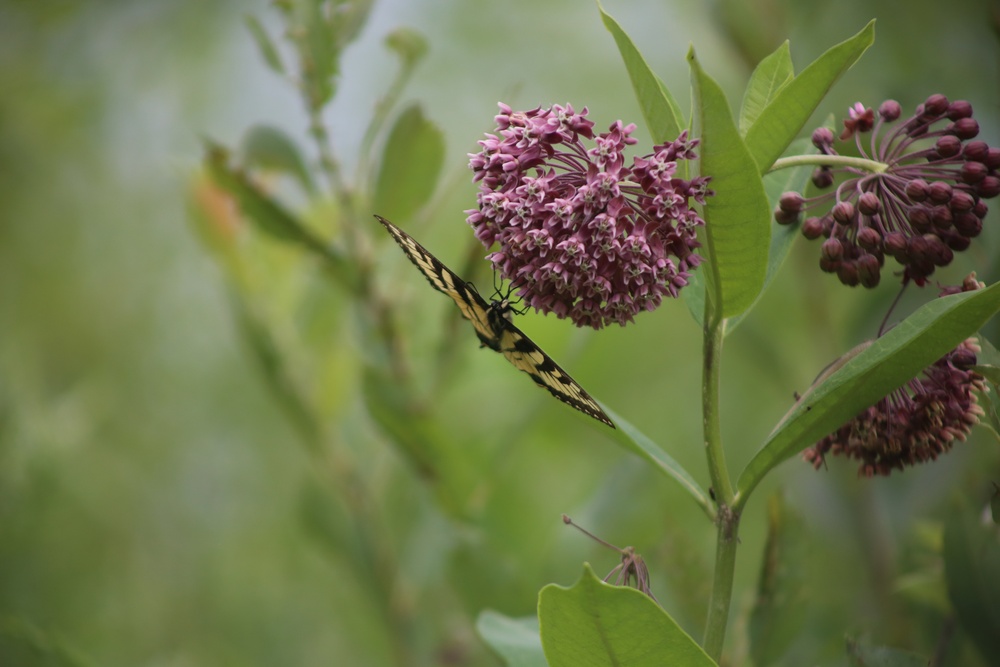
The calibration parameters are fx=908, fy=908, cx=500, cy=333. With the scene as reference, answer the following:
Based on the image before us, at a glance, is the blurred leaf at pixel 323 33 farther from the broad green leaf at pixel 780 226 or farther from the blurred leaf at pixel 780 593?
the blurred leaf at pixel 780 593

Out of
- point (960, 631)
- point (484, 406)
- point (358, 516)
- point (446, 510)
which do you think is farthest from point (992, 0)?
point (484, 406)

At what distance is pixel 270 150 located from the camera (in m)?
2.19

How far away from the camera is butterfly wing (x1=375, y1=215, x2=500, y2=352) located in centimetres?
140

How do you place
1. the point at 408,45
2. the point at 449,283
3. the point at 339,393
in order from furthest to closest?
1. the point at 339,393
2. the point at 408,45
3. the point at 449,283

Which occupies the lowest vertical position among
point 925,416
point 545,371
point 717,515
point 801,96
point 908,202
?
point 925,416

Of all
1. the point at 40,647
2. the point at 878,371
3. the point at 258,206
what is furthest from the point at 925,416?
the point at 40,647

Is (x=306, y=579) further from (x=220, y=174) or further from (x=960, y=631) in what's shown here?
(x=960, y=631)

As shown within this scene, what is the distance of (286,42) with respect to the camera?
210 cm

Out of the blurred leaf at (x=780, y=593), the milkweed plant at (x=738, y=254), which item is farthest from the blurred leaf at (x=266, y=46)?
the blurred leaf at (x=780, y=593)

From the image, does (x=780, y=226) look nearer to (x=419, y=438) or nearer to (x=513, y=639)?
(x=513, y=639)

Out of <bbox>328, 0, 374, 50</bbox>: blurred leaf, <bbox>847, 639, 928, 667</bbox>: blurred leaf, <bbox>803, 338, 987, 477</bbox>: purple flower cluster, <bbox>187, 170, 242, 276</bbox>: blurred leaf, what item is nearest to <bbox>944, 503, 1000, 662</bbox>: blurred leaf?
<bbox>847, 639, 928, 667</bbox>: blurred leaf

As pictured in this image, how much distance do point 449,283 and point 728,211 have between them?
491 mm

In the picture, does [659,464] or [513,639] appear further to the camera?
[513,639]

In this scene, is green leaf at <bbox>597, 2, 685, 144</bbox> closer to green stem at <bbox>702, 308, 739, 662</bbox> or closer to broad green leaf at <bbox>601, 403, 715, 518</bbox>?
green stem at <bbox>702, 308, 739, 662</bbox>
